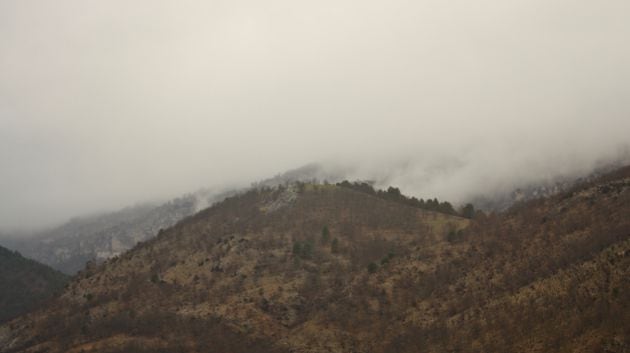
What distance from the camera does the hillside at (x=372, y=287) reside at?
84562 mm

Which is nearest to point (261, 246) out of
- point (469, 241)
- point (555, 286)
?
point (469, 241)

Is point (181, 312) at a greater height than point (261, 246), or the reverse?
point (261, 246)

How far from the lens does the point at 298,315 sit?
5359 inches

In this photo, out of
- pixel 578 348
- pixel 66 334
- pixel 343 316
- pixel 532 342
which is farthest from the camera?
pixel 66 334

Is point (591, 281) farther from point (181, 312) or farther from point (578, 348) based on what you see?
point (181, 312)

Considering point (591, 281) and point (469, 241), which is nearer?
point (591, 281)

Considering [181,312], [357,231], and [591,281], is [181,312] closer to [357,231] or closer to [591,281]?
[357,231]

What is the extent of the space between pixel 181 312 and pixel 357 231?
64451 mm

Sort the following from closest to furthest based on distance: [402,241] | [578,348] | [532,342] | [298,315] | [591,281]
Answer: [578,348] < [532,342] < [591,281] < [298,315] < [402,241]

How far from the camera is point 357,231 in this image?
589ft

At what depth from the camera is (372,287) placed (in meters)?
132

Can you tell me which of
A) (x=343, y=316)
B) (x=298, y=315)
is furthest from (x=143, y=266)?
(x=343, y=316)

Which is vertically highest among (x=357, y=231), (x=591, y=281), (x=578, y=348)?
(x=357, y=231)

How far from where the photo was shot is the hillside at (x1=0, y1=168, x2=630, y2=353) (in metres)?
84.6
